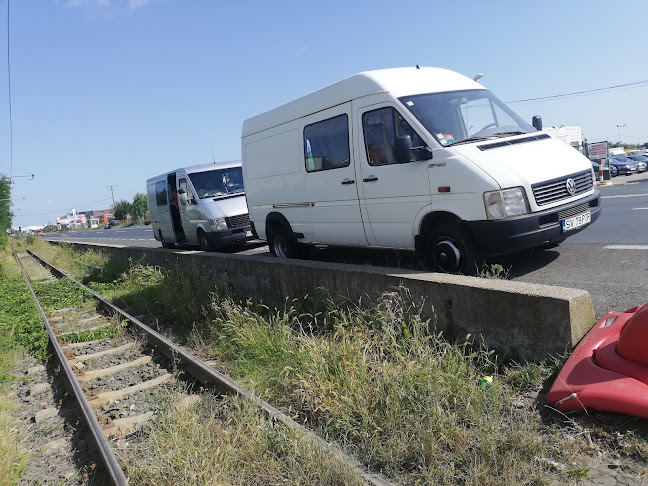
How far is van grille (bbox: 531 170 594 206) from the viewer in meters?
5.46

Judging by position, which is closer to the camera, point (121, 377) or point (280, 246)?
point (121, 377)

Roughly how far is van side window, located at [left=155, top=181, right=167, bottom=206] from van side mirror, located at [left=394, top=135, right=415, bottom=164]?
11.7m

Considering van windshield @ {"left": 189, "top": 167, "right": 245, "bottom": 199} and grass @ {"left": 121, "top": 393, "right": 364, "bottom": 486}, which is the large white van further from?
van windshield @ {"left": 189, "top": 167, "right": 245, "bottom": 199}

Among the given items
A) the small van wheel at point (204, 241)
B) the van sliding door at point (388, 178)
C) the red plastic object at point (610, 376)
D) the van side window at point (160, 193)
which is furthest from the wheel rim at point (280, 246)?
the van side window at point (160, 193)

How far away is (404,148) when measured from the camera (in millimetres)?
5789

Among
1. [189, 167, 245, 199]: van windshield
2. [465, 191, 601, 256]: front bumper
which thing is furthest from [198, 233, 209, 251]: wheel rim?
[465, 191, 601, 256]: front bumper

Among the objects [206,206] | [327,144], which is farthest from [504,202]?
[206,206]

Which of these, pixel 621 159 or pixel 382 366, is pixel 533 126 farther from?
pixel 621 159

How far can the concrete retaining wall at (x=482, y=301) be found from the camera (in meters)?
3.80

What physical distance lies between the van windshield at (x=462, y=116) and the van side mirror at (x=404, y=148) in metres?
0.34

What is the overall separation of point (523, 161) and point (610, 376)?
296cm

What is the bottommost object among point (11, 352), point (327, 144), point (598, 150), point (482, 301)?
point (11, 352)

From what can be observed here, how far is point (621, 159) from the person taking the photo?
134 feet

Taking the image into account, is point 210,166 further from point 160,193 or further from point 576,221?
point 576,221
